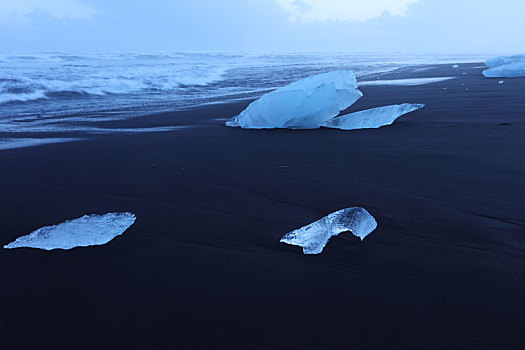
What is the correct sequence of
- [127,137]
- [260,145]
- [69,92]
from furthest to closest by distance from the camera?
[69,92]
[127,137]
[260,145]

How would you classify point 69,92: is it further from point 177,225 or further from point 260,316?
point 260,316

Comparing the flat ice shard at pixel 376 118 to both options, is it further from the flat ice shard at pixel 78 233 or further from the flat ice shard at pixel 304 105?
the flat ice shard at pixel 78 233

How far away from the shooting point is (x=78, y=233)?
1.67 metres

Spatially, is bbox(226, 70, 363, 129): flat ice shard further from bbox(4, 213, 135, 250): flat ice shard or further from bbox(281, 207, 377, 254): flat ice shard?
bbox(4, 213, 135, 250): flat ice shard

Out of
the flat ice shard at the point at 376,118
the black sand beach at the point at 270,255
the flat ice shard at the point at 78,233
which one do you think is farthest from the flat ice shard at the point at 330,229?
the flat ice shard at the point at 376,118

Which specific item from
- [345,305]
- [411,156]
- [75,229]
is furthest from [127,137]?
[345,305]

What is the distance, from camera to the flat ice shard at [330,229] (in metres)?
1.55

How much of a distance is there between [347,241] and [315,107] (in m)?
2.64

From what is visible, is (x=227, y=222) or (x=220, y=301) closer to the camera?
(x=220, y=301)

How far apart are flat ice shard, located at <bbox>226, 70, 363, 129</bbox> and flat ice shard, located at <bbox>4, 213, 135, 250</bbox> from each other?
8.18 ft

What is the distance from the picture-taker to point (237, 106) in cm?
591

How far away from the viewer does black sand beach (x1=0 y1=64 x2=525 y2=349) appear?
106cm

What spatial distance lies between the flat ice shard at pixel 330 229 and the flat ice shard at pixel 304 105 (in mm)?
2351

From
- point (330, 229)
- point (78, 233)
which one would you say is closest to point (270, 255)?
point (330, 229)
